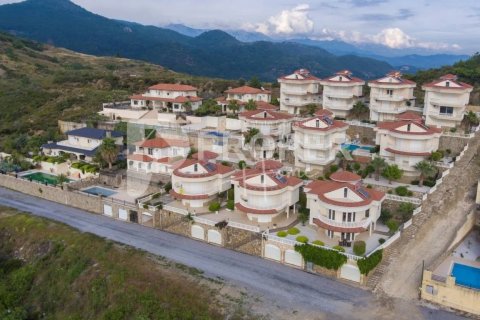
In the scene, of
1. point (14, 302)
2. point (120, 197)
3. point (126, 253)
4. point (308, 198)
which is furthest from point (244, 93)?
point (14, 302)

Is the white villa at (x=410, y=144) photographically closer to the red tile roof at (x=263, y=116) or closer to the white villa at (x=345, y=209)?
the white villa at (x=345, y=209)

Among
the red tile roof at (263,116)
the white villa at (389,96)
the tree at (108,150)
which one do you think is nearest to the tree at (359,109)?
the white villa at (389,96)

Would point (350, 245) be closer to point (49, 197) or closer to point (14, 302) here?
point (14, 302)

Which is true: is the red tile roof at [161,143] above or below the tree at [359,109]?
below

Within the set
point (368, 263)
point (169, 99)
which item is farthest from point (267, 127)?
point (368, 263)

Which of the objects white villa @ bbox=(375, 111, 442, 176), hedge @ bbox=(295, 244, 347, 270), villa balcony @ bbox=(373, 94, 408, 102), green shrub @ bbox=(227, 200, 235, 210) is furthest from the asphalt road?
villa balcony @ bbox=(373, 94, 408, 102)

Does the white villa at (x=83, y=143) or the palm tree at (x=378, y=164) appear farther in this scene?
the white villa at (x=83, y=143)

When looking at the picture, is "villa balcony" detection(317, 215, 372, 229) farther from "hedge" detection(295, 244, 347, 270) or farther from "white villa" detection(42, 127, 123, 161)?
"white villa" detection(42, 127, 123, 161)

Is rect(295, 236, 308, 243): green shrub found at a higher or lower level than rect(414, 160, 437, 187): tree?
lower
